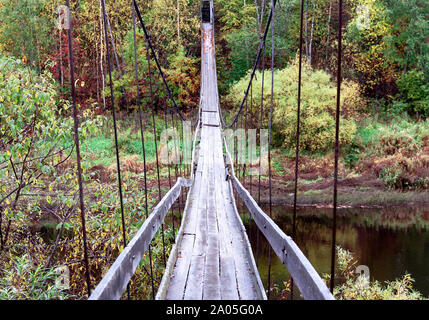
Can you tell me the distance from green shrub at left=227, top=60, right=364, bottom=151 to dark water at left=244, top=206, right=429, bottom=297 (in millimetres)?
2705

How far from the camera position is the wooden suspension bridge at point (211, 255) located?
1.12m

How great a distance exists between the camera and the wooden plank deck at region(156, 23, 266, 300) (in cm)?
202

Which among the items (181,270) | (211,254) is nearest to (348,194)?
(211,254)

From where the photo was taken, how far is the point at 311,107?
37.0 feet

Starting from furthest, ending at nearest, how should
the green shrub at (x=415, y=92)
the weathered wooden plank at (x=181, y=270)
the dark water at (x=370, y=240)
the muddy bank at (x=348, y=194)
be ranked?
1. the green shrub at (x=415, y=92)
2. the muddy bank at (x=348, y=194)
3. the dark water at (x=370, y=240)
4. the weathered wooden plank at (x=181, y=270)

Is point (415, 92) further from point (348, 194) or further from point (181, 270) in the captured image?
point (181, 270)

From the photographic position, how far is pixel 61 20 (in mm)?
12555

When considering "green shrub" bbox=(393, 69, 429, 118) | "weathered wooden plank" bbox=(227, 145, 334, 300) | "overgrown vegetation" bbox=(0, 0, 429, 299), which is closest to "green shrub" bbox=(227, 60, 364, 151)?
"overgrown vegetation" bbox=(0, 0, 429, 299)

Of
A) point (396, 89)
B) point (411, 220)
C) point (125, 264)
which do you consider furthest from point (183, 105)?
point (125, 264)

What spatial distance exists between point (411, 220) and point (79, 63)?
12.4 metres

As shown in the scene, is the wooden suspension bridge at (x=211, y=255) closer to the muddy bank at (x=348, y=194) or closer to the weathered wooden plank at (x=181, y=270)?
the weathered wooden plank at (x=181, y=270)

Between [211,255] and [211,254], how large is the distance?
0.8 inches

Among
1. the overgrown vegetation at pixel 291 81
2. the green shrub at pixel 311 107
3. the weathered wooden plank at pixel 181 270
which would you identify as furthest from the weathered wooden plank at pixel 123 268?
the green shrub at pixel 311 107

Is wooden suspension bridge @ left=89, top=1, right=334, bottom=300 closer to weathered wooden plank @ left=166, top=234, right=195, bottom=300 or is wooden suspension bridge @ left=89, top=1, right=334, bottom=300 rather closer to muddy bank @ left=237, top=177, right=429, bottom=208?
weathered wooden plank @ left=166, top=234, right=195, bottom=300
